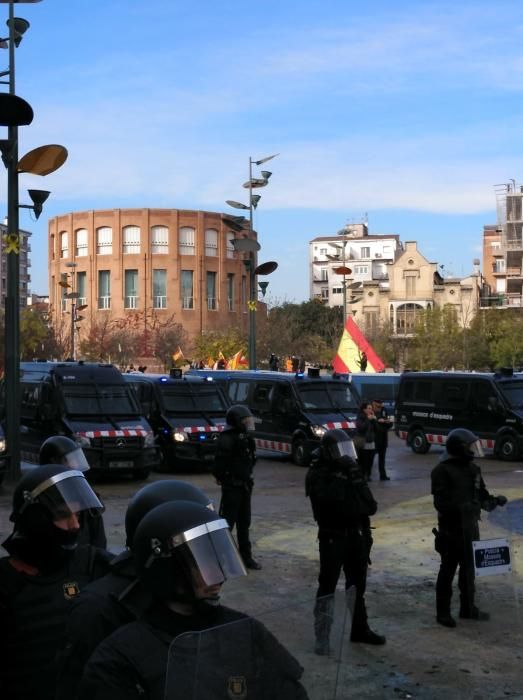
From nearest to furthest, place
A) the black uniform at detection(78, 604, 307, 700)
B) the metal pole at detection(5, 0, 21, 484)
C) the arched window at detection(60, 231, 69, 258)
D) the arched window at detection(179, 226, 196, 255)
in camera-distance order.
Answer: the black uniform at detection(78, 604, 307, 700) < the metal pole at detection(5, 0, 21, 484) < the arched window at detection(179, 226, 196, 255) < the arched window at detection(60, 231, 69, 258)

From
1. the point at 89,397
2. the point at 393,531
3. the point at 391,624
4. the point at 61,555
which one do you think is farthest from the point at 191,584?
the point at 89,397

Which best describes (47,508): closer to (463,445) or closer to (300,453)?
(463,445)

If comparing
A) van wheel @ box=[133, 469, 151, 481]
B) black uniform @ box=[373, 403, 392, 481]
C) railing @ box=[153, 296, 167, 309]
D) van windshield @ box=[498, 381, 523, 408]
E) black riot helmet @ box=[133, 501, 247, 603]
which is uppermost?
railing @ box=[153, 296, 167, 309]

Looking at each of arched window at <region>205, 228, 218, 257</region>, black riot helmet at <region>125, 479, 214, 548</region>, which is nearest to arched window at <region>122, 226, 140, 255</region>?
arched window at <region>205, 228, 218, 257</region>

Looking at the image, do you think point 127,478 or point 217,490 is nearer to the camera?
point 217,490

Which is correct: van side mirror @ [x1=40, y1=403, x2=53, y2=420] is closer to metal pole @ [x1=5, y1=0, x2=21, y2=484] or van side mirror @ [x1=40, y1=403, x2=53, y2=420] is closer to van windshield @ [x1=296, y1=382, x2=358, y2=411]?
metal pole @ [x1=5, y1=0, x2=21, y2=484]

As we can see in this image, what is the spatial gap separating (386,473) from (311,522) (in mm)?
6270

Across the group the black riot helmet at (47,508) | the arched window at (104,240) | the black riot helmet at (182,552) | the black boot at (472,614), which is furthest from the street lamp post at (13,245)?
the arched window at (104,240)

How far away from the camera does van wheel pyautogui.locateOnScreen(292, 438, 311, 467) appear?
2005cm

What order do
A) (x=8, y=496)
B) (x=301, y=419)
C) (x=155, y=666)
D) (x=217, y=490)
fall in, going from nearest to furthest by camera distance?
(x=155, y=666) → (x=8, y=496) → (x=217, y=490) → (x=301, y=419)

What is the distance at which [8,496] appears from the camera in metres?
15.2

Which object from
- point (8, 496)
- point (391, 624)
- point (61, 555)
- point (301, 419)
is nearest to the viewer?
point (61, 555)

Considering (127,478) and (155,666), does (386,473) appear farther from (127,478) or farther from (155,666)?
(155,666)

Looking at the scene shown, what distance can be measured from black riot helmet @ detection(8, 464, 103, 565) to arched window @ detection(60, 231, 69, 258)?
70.3 m
